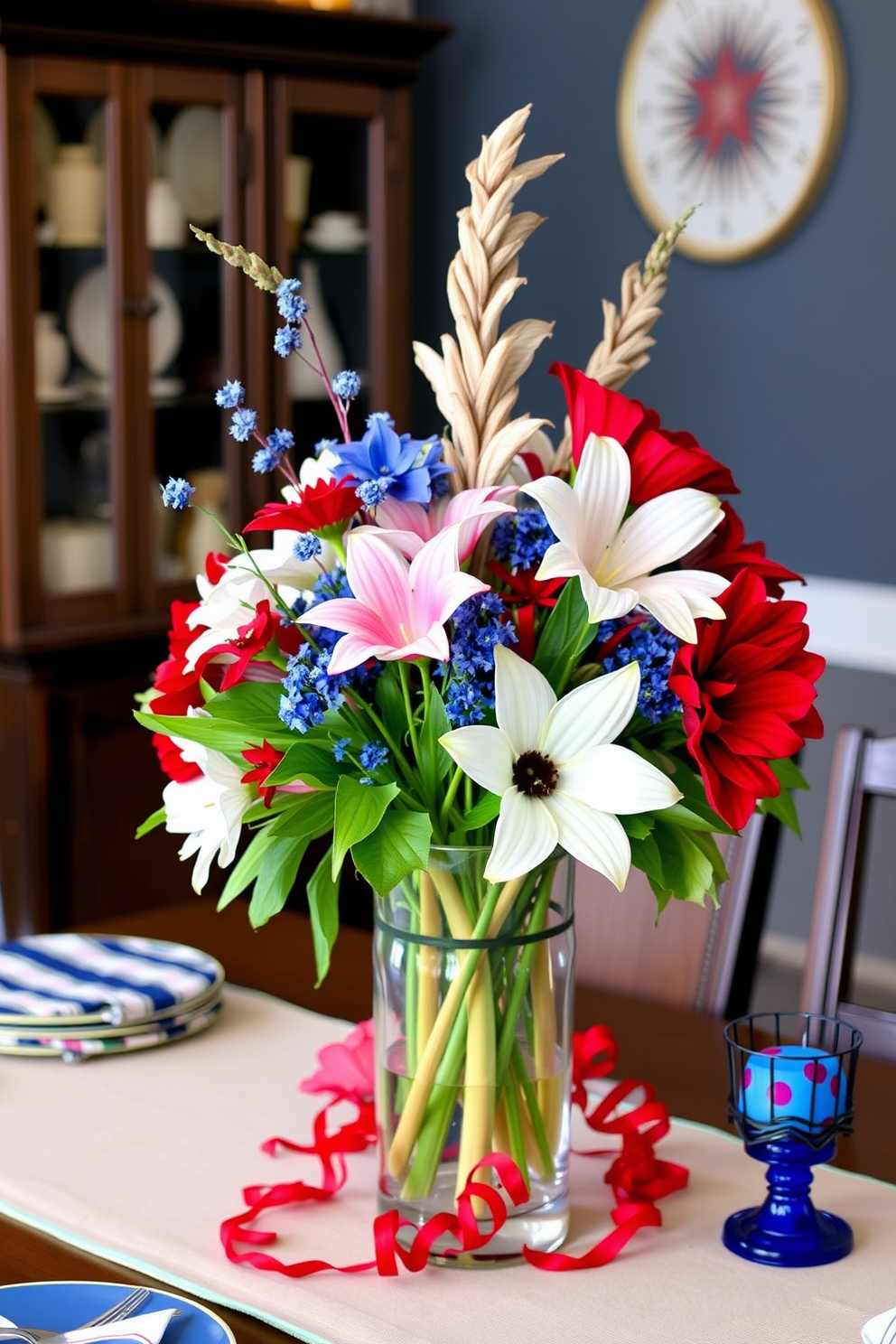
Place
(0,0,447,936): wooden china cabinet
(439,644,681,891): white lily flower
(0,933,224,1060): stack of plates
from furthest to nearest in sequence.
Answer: (0,0,447,936): wooden china cabinet, (0,933,224,1060): stack of plates, (439,644,681,891): white lily flower

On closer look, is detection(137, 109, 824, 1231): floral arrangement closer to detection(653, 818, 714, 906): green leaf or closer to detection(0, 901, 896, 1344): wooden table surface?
detection(653, 818, 714, 906): green leaf

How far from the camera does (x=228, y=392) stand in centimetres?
88

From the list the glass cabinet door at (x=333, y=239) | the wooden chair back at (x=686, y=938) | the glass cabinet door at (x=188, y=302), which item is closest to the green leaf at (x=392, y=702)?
the wooden chair back at (x=686, y=938)

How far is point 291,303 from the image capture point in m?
0.86

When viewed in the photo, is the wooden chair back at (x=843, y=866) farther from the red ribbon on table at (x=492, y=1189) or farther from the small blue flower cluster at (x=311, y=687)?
the small blue flower cluster at (x=311, y=687)

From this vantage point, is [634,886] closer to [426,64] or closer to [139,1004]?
[139,1004]

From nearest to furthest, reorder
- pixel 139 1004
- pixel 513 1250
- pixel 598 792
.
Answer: pixel 598 792 → pixel 513 1250 → pixel 139 1004

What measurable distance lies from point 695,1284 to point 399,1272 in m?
0.17

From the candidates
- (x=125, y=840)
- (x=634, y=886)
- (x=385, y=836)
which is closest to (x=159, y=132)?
(x=125, y=840)

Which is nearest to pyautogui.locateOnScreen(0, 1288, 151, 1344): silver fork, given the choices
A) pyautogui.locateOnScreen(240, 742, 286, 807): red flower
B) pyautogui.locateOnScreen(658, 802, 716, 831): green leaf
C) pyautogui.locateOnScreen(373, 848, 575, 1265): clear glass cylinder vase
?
pyautogui.locateOnScreen(373, 848, 575, 1265): clear glass cylinder vase

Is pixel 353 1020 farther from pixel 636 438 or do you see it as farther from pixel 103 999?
pixel 636 438

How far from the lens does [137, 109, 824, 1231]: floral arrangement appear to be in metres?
0.84

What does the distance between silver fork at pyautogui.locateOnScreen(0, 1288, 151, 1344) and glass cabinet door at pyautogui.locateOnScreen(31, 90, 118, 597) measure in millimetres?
2125

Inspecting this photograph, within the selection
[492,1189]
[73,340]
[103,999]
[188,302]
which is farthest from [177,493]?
[188,302]
